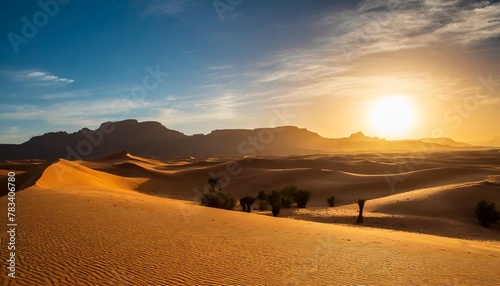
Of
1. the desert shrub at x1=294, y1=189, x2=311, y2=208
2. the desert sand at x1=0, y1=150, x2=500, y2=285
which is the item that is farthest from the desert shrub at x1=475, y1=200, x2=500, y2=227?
Result: the desert shrub at x1=294, y1=189, x2=311, y2=208

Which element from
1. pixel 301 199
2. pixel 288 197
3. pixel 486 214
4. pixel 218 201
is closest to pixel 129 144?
pixel 288 197

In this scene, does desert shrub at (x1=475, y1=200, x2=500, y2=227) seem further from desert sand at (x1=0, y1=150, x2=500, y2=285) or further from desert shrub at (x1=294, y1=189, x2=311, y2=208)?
desert shrub at (x1=294, y1=189, x2=311, y2=208)

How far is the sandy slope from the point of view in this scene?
7.90 m

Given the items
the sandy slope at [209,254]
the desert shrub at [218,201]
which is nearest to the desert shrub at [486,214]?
the sandy slope at [209,254]

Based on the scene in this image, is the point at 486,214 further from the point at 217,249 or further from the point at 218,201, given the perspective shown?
the point at 217,249

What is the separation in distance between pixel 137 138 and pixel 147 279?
7349 inches

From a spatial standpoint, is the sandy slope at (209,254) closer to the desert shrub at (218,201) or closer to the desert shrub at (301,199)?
the desert shrub at (218,201)

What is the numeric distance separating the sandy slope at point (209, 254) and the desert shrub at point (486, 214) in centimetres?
1078

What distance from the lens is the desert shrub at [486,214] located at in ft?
71.7

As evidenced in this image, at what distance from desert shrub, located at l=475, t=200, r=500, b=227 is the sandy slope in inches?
425

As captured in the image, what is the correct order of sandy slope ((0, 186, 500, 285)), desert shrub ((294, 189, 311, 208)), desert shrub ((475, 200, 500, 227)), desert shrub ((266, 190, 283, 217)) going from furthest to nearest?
desert shrub ((294, 189, 311, 208)) < desert shrub ((266, 190, 283, 217)) < desert shrub ((475, 200, 500, 227)) < sandy slope ((0, 186, 500, 285))

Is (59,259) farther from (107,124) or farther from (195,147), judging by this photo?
(107,124)

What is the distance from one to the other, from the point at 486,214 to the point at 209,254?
20.8 meters

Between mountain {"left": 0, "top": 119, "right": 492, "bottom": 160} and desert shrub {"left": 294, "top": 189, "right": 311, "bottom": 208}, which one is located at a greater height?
mountain {"left": 0, "top": 119, "right": 492, "bottom": 160}
